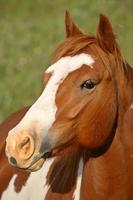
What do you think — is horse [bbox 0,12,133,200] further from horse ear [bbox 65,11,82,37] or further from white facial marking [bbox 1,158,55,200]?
white facial marking [bbox 1,158,55,200]

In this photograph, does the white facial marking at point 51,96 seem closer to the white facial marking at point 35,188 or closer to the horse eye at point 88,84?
the horse eye at point 88,84

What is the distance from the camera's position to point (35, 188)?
17.8 feet

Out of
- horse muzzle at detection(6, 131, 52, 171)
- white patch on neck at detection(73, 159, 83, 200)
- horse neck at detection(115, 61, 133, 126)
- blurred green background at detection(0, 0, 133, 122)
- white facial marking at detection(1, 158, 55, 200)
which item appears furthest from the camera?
blurred green background at detection(0, 0, 133, 122)

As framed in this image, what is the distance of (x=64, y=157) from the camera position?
520 cm

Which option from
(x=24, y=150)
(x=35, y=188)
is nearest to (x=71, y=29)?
(x=24, y=150)

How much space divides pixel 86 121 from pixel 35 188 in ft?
3.16

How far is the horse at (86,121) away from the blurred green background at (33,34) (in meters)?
4.82

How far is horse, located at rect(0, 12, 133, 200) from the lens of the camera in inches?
179

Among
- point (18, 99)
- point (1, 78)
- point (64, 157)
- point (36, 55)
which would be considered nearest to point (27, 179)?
point (64, 157)

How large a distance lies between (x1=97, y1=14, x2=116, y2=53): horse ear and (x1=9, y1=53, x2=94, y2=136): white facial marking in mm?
138

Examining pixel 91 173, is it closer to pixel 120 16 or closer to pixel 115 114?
pixel 115 114

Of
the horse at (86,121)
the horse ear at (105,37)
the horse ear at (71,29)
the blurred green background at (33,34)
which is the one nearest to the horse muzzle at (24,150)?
the horse at (86,121)

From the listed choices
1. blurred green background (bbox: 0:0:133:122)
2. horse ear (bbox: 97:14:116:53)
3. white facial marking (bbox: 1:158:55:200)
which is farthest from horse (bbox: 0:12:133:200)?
blurred green background (bbox: 0:0:133:122)

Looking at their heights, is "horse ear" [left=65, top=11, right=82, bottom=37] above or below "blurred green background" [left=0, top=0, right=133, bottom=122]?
above
